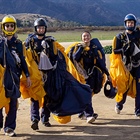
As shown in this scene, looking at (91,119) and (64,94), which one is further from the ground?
(64,94)

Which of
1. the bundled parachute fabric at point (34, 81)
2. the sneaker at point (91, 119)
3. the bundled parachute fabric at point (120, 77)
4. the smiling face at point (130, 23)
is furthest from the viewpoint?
the bundled parachute fabric at point (120, 77)

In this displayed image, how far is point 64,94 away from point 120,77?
144 centimetres

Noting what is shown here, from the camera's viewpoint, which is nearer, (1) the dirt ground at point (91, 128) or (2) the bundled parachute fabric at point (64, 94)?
(1) the dirt ground at point (91, 128)

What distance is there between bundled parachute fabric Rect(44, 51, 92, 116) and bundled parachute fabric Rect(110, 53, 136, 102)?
1.06 metres

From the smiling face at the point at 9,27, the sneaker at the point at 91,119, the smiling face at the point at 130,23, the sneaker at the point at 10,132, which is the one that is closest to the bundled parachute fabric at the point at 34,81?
the smiling face at the point at 9,27

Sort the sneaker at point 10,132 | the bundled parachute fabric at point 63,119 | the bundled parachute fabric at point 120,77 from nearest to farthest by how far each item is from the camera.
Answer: the sneaker at point 10,132
the bundled parachute fabric at point 63,119
the bundled parachute fabric at point 120,77

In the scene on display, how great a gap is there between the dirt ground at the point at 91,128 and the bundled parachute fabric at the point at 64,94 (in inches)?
14.2

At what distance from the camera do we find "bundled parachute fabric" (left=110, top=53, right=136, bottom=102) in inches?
317

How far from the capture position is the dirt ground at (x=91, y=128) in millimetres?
6719

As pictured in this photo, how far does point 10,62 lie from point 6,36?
0.49 metres

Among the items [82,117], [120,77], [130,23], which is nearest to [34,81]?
[82,117]

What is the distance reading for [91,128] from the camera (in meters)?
7.27

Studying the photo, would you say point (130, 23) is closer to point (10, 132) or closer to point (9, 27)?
point (9, 27)

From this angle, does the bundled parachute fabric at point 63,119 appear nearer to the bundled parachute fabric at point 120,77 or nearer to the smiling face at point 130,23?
the bundled parachute fabric at point 120,77
